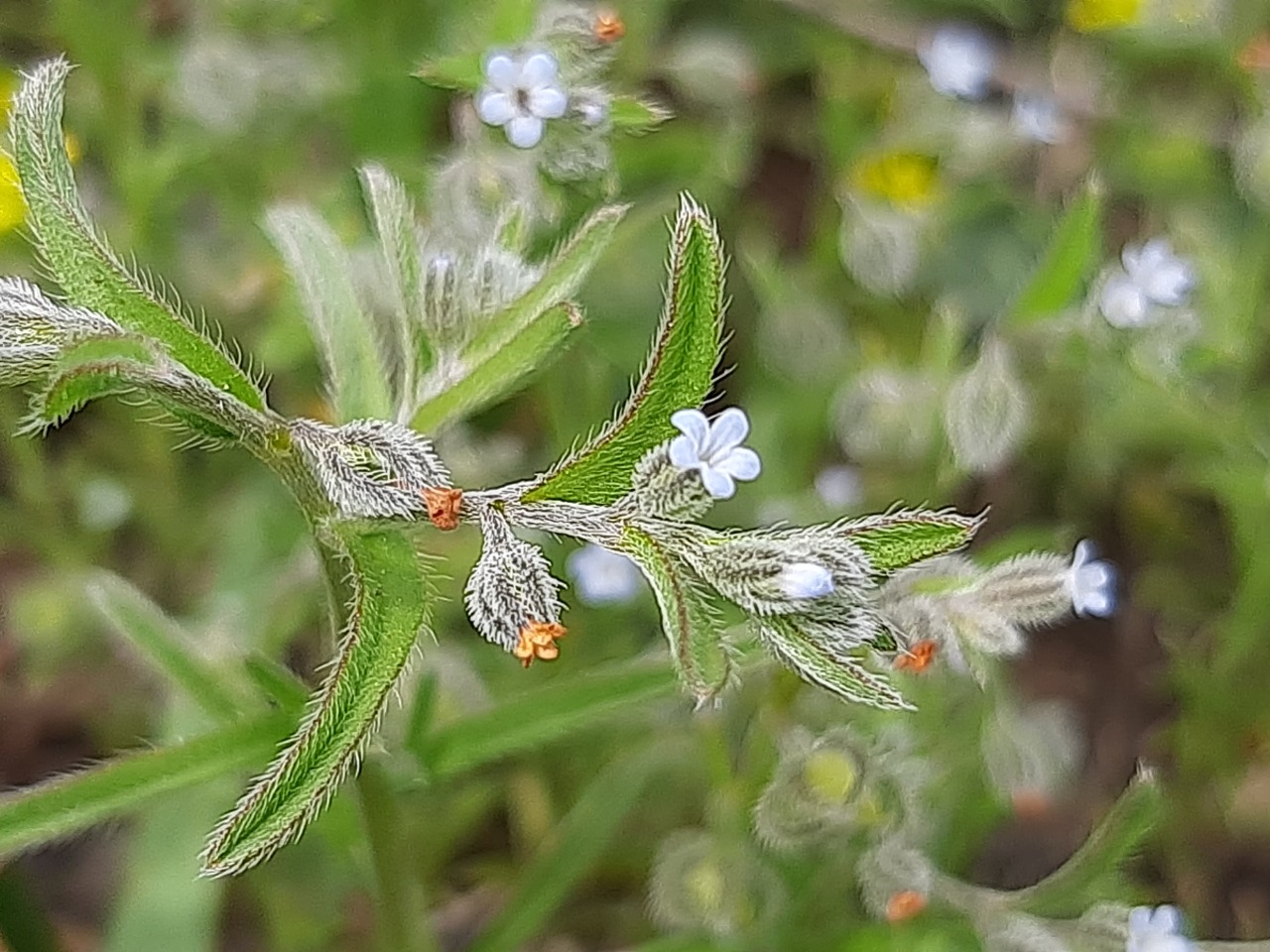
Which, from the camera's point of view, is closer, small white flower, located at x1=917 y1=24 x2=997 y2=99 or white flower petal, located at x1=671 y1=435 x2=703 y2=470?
white flower petal, located at x1=671 y1=435 x2=703 y2=470

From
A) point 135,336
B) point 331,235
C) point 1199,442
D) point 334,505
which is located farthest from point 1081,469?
point 135,336

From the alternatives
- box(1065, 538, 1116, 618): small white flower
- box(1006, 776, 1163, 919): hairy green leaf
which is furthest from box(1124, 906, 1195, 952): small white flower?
box(1065, 538, 1116, 618): small white flower

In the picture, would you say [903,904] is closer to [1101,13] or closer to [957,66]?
[957,66]

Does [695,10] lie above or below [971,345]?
A: above

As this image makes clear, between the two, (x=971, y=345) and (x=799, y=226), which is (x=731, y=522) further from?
(x=799, y=226)

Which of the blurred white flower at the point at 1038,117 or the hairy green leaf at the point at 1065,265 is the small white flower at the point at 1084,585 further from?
the blurred white flower at the point at 1038,117

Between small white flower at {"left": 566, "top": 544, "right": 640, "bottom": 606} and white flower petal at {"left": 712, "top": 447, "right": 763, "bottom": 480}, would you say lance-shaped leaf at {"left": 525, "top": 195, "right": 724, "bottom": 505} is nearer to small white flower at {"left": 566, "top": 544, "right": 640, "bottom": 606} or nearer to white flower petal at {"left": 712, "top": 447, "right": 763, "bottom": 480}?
white flower petal at {"left": 712, "top": 447, "right": 763, "bottom": 480}

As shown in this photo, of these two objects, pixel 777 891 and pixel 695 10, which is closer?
pixel 777 891
